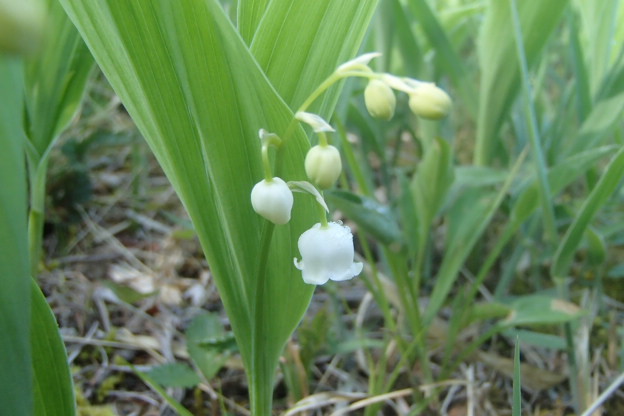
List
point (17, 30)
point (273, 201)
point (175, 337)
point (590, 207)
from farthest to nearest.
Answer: point (175, 337) → point (590, 207) → point (273, 201) → point (17, 30)

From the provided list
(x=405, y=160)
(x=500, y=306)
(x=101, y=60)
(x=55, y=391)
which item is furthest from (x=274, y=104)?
(x=405, y=160)

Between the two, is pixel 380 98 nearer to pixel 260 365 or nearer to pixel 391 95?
pixel 391 95

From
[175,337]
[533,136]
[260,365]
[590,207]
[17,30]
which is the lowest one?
[175,337]

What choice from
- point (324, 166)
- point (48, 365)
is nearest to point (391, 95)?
point (324, 166)

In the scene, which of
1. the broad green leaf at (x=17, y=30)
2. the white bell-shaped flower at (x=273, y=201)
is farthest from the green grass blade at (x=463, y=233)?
the broad green leaf at (x=17, y=30)

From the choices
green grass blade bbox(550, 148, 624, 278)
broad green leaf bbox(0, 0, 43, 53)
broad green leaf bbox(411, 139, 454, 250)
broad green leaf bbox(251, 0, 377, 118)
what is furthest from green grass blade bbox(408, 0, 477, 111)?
broad green leaf bbox(0, 0, 43, 53)

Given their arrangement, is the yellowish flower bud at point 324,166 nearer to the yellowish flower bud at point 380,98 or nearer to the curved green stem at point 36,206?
the yellowish flower bud at point 380,98

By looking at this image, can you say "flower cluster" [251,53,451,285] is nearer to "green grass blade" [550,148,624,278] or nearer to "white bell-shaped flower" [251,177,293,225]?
"white bell-shaped flower" [251,177,293,225]
